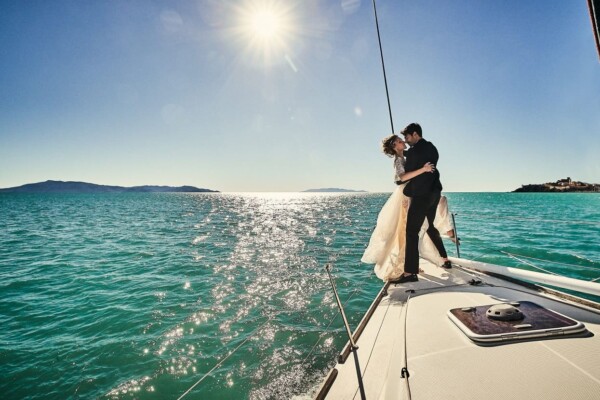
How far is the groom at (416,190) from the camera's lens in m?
4.14

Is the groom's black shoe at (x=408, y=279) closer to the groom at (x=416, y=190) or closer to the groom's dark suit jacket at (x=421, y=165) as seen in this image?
the groom at (x=416, y=190)

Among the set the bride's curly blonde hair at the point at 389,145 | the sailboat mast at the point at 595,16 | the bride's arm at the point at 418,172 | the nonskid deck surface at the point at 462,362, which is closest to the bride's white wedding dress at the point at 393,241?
the bride's curly blonde hair at the point at 389,145

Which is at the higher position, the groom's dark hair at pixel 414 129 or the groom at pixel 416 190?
the groom's dark hair at pixel 414 129

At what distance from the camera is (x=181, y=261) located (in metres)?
11.4

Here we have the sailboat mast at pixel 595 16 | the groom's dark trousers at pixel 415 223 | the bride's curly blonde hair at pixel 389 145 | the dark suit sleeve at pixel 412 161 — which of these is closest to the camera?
the sailboat mast at pixel 595 16

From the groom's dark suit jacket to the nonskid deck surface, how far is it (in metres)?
1.79

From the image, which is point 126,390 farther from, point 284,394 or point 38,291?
point 38,291

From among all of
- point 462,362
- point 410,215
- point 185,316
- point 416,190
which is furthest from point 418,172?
point 185,316

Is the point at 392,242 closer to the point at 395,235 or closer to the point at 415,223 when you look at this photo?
the point at 395,235

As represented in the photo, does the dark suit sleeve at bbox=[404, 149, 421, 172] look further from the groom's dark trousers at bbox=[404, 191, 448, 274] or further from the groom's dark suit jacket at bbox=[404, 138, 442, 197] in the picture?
the groom's dark trousers at bbox=[404, 191, 448, 274]

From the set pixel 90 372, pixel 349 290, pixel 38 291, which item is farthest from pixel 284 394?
pixel 38 291

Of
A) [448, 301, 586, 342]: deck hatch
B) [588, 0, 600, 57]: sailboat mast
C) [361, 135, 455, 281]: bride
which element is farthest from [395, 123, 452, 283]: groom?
[588, 0, 600, 57]: sailboat mast

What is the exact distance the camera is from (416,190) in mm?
4227

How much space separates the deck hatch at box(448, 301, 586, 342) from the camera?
1.98 metres
